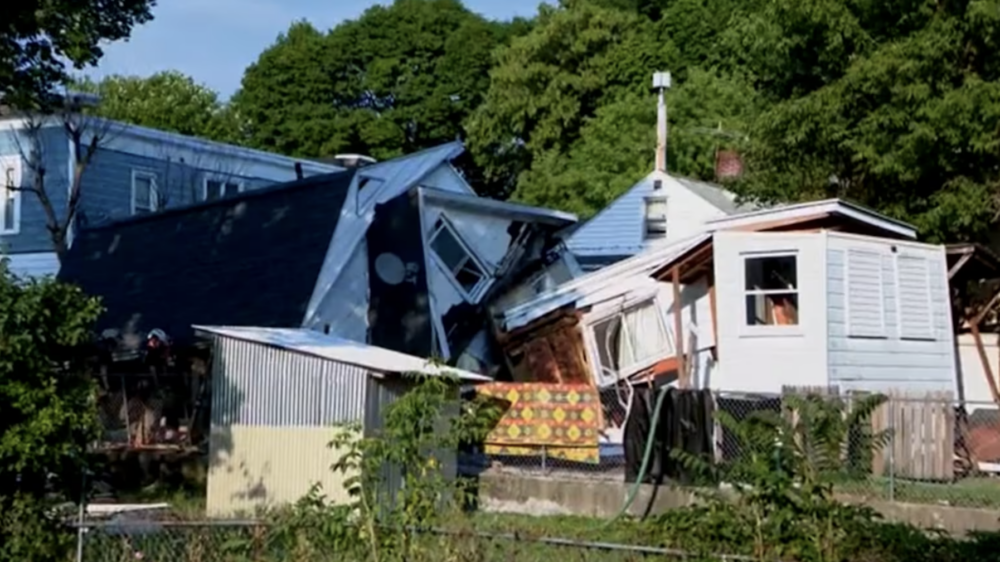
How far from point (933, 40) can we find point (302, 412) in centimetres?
1369

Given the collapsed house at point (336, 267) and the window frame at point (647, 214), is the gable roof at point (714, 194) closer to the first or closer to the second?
the window frame at point (647, 214)

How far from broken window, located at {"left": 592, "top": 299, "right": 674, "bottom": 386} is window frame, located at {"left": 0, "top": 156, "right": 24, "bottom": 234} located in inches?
590

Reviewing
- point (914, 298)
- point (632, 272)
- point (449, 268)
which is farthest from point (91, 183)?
point (914, 298)

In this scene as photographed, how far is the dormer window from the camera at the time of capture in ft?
113

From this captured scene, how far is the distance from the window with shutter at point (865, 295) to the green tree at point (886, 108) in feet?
7.83

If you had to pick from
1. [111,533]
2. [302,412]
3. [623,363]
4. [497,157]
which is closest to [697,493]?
[111,533]

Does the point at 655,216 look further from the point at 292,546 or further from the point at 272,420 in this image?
the point at 292,546

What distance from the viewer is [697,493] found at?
10953 mm

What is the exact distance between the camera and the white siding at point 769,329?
76.9 ft

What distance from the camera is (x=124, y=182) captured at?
35.1 meters

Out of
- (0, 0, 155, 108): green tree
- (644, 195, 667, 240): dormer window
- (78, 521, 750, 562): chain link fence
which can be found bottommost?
(78, 521, 750, 562): chain link fence

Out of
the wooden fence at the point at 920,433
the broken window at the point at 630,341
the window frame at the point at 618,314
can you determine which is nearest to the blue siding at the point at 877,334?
the window frame at the point at 618,314

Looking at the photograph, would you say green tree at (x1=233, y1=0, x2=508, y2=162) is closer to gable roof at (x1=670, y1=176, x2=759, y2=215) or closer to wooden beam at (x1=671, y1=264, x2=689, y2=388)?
gable roof at (x1=670, y1=176, x2=759, y2=215)

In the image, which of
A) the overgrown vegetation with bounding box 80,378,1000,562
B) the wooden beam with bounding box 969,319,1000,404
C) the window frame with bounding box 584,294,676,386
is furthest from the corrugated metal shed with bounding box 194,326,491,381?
the wooden beam with bounding box 969,319,1000,404
